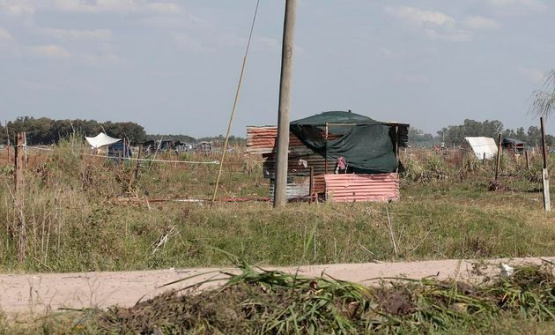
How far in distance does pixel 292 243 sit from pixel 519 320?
17.1 ft

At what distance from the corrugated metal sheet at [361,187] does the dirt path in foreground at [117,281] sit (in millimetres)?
7379

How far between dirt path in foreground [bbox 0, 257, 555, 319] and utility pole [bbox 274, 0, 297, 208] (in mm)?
4761

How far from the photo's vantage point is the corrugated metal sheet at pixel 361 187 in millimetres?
16359

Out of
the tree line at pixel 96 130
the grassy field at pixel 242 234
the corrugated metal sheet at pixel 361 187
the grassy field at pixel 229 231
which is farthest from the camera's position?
the tree line at pixel 96 130

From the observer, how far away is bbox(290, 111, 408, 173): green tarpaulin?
1778cm

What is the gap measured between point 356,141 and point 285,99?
16.1ft

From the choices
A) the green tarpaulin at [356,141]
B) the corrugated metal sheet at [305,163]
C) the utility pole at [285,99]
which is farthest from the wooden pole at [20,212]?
the green tarpaulin at [356,141]

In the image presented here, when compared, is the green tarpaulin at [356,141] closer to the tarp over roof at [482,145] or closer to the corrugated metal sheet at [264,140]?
the corrugated metal sheet at [264,140]

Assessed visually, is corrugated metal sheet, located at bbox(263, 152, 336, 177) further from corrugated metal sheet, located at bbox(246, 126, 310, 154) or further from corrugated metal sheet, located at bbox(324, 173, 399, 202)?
corrugated metal sheet, located at bbox(324, 173, 399, 202)

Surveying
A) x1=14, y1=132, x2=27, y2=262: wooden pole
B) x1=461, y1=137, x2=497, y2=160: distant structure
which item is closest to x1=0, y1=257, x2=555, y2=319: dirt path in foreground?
x1=14, y1=132, x2=27, y2=262: wooden pole

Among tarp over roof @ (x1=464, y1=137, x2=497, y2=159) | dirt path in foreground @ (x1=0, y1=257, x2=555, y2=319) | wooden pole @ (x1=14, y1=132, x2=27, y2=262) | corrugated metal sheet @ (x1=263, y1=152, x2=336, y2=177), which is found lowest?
dirt path in foreground @ (x1=0, y1=257, x2=555, y2=319)

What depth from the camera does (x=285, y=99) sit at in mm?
13500

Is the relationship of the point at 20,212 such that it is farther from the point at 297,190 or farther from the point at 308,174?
the point at 308,174

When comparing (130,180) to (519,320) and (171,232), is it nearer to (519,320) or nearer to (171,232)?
(171,232)
